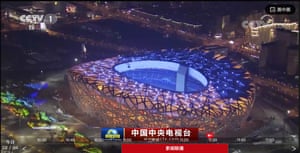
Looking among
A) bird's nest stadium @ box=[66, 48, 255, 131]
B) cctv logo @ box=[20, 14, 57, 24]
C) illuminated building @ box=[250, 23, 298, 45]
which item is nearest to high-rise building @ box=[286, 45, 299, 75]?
illuminated building @ box=[250, 23, 298, 45]

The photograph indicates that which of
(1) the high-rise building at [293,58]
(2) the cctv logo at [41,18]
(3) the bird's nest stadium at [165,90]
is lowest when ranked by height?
(3) the bird's nest stadium at [165,90]

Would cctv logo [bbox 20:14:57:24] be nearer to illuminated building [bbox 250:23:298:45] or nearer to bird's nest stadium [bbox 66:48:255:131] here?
bird's nest stadium [bbox 66:48:255:131]

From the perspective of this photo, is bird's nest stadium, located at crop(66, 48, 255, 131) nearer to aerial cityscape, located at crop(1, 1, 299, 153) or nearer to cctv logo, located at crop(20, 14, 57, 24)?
aerial cityscape, located at crop(1, 1, 299, 153)

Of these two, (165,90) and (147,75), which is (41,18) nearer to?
(147,75)

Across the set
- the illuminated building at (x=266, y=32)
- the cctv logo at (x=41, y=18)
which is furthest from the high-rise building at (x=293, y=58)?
the cctv logo at (x=41, y=18)

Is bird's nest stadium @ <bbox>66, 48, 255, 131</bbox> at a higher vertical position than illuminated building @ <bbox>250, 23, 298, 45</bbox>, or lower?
lower

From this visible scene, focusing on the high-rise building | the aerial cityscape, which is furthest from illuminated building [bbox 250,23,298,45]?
the high-rise building

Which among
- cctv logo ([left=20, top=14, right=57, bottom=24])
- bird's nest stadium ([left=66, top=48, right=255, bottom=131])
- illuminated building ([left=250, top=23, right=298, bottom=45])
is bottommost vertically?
bird's nest stadium ([left=66, top=48, right=255, bottom=131])

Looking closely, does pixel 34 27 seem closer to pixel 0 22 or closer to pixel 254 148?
pixel 0 22

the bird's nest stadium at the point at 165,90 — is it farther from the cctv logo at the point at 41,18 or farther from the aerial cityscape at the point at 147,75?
the cctv logo at the point at 41,18

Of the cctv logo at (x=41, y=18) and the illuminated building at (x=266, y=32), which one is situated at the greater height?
the cctv logo at (x=41, y=18)
